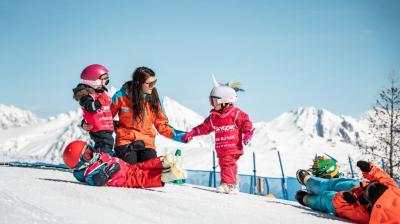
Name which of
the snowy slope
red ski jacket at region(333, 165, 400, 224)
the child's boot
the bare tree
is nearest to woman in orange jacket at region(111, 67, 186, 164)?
the snowy slope

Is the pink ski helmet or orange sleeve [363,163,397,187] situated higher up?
the pink ski helmet

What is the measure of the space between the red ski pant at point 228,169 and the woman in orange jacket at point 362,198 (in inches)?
42.7

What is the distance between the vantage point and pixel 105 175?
4.76 m

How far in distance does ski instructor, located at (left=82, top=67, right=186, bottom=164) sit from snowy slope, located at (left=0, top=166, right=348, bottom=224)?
1351 millimetres

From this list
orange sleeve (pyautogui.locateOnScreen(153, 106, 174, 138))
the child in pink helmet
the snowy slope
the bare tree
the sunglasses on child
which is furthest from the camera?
the bare tree

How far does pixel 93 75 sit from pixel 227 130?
1846 millimetres

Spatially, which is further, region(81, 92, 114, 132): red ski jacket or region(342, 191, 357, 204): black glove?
region(81, 92, 114, 132): red ski jacket

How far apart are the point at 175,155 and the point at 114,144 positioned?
1.09 m

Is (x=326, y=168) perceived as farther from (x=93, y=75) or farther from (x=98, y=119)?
(x=93, y=75)

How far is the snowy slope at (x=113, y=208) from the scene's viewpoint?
114 inches

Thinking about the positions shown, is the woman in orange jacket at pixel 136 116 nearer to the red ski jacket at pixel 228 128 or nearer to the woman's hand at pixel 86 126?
the woman's hand at pixel 86 126

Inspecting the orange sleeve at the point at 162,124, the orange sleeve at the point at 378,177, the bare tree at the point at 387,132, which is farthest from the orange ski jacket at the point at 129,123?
the bare tree at the point at 387,132

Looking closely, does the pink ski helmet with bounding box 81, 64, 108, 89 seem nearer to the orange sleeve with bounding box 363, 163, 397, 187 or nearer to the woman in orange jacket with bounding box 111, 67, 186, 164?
the woman in orange jacket with bounding box 111, 67, 186, 164

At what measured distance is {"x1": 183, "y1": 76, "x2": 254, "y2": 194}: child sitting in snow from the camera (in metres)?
6.24
